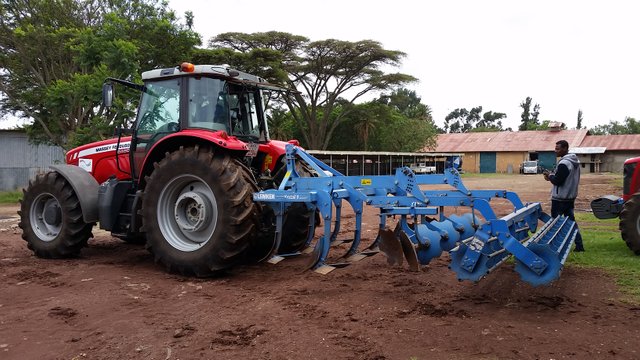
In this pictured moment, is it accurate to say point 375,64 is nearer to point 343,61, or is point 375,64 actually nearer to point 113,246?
point 343,61

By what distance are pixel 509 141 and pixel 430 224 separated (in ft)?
186

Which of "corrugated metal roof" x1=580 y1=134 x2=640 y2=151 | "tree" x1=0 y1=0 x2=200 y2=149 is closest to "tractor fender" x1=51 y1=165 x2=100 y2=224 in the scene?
"tree" x1=0 y1=0 x2=200 y2=149

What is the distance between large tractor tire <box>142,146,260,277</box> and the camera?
568cm

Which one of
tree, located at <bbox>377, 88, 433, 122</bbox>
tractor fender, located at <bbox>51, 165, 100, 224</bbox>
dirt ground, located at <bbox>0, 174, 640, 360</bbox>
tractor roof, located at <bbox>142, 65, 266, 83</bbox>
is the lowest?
dirt ground, located at <bbox>0, 174, 640, 360</bbox>

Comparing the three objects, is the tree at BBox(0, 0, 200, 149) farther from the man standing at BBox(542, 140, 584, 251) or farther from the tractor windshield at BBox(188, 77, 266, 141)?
the man standing at BBox(542, 140, 584, 251)

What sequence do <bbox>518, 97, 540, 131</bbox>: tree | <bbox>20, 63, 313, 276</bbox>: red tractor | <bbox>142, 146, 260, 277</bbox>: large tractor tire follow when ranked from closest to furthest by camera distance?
<bbox>142, 146, 260, 277</bbox>: large tractor tire → <bbox>20, 63, 313, 276</bbox>: red tractor → <bbox>518, 97, 540, 131</bbox>: tree

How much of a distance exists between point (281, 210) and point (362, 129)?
40259 mm

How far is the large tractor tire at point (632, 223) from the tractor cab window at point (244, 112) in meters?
4.99

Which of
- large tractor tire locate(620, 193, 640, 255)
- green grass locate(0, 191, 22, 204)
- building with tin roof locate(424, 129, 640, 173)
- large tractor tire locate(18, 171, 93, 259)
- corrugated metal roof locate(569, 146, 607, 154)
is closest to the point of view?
large tractor tire locate(620, 193, 640, 255)

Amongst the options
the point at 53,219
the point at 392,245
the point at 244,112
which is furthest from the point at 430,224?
the point at 53,219

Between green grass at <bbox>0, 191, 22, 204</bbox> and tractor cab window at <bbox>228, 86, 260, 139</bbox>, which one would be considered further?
green grass at <bbox>0, 191, 22, 204</bbox>

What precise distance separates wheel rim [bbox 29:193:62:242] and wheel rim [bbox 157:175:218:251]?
1.86 meters

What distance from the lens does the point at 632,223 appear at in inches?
263

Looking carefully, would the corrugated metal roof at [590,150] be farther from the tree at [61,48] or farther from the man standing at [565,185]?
the man standing at [565,185]
